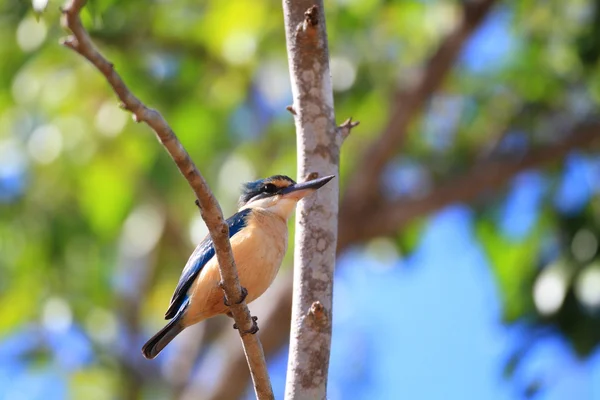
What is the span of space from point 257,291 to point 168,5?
186 inches

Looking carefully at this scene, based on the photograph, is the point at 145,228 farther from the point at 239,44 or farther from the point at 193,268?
the point at 193,268

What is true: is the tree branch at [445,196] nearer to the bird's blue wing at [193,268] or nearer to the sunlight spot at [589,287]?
the sunlight spot at [589,287]

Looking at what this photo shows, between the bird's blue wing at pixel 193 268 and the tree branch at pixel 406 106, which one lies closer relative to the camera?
the bird's blue wing at pixel 193 268

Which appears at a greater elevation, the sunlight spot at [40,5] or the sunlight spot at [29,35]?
the sunlight spot at [29,35]

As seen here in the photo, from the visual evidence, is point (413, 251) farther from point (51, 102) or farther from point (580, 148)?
point (51, 102)

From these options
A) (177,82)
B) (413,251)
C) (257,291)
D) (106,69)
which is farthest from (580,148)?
(106,69)

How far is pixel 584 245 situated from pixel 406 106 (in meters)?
1.98

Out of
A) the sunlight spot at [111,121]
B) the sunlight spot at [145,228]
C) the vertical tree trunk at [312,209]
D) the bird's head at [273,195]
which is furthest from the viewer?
the sunlight spot at [145,228]

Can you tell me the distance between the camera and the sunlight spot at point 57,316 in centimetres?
715

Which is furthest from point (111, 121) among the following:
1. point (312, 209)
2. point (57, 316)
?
point (312, 209)

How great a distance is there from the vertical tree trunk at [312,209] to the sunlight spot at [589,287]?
336 centimetres

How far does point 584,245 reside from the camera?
22.3 feet

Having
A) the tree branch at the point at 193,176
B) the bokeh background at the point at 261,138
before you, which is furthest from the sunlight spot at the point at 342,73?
the tree branch at the point at 193,176

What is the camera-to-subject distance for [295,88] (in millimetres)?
3668
